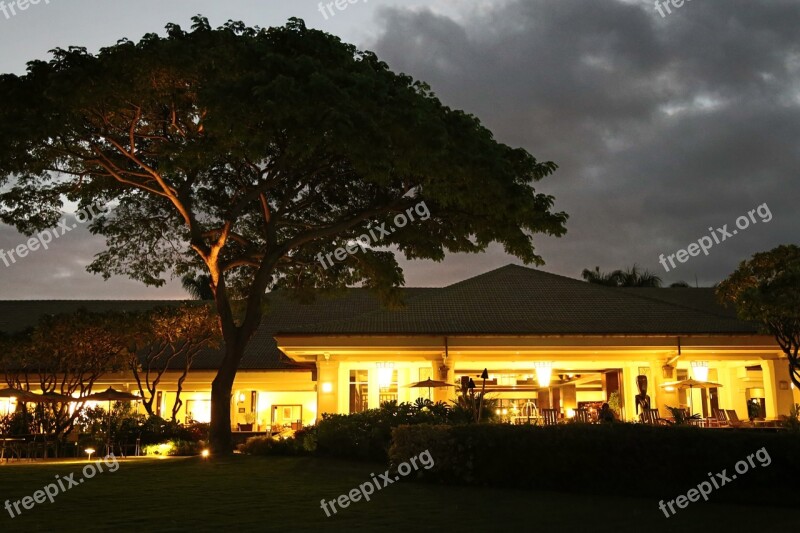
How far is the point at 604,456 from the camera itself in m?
11.9

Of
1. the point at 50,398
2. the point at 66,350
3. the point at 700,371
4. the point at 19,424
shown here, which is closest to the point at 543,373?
the point at 700,371

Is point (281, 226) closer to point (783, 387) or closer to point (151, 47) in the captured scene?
point (151, 47)

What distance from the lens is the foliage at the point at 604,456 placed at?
11.4 m

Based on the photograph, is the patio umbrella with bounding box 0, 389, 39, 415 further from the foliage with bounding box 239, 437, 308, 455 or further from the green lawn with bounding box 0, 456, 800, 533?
the green lawn with bounding box 0, 456, 800, 533

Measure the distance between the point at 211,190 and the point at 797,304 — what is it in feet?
50.7

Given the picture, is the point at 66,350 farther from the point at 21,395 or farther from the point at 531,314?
the point at 531,314

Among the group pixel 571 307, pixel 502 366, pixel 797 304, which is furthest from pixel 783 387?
pixel 502 366

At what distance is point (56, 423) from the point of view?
22594 millimetres

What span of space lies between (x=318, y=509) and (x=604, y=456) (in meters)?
4.66

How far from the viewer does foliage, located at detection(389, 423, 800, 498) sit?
11.4m

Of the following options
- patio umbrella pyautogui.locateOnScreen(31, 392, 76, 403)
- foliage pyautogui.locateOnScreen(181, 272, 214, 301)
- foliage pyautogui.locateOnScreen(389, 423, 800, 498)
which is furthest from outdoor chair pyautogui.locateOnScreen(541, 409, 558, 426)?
foliage pyautogui.locateOnScreen(181, 272, 214, 301)

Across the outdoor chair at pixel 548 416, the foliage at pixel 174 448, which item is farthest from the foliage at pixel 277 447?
the outdoor chair at pixel 548 416

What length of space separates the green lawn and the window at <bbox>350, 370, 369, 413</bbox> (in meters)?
10.4

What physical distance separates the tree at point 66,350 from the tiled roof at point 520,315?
4778mm
